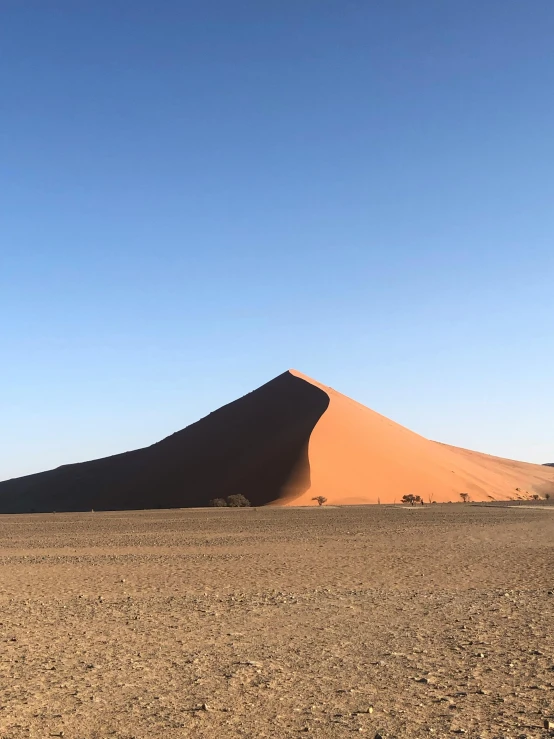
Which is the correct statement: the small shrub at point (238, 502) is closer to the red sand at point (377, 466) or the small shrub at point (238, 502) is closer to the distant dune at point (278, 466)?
the distant dune at point (278, 466)

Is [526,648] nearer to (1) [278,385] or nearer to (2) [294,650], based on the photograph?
(2) [294,650]

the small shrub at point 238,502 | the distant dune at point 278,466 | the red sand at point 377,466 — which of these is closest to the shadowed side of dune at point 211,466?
the distant dune at point 278,466

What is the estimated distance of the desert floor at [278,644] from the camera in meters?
5.72

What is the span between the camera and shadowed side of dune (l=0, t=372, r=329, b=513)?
1991 inches

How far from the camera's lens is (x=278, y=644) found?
8.14 meters

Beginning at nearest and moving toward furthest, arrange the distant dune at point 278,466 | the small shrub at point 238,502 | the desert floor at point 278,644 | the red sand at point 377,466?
the desert floor at point 278,644 → the small shrub at point 238,502 → the red sand at point 377,466 → the distant dune at point 278,466

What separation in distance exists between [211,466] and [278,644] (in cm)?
4783

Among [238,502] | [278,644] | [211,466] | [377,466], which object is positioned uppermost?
[211,466]

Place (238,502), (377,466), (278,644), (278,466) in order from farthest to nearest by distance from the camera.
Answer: (377,466) < (278,466) < (238,502) < (278,644)

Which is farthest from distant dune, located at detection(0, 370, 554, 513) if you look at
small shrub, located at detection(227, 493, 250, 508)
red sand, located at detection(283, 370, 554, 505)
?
small shrub, located at detection(227, 493, 250, 508)

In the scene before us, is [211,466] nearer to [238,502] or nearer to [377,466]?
[377,466]

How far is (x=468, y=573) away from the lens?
13.8m

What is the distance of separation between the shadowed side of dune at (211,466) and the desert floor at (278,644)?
32181 mm

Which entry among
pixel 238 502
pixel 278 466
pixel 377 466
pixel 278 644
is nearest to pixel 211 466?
pixel 278 466
